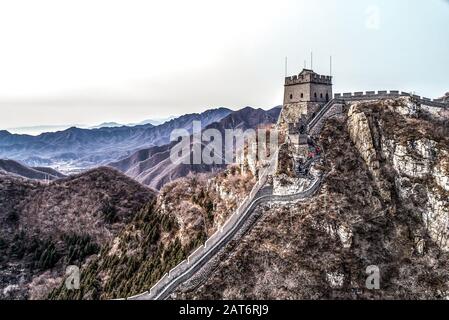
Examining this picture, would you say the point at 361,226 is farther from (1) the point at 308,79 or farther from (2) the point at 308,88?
(1) the point at 308,79

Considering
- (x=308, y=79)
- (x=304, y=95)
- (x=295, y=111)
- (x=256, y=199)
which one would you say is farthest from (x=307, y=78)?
(x=256, y=199)

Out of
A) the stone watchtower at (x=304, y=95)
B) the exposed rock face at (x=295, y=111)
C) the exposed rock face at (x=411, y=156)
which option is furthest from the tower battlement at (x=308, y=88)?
the exposed rock face at (x=411, y=156)

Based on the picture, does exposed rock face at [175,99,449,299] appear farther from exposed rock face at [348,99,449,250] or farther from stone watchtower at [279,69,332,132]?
stone watchtower at [279,69,332,132]

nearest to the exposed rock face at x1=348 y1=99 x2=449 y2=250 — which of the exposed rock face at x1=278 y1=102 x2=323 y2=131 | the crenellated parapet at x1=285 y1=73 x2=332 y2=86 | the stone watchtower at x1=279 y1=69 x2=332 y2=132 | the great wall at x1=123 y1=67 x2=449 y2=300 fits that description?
the great wall at x1=123 y1=67 x2=449 y2=300

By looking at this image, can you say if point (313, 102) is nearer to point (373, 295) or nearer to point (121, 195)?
point (373, 295)

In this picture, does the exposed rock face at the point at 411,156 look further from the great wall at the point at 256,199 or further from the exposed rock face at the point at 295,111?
the exposed rock face at the point at 295,111
